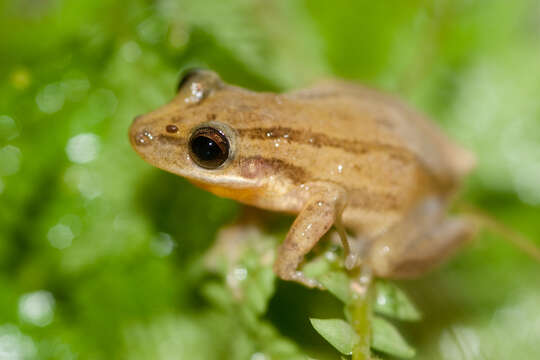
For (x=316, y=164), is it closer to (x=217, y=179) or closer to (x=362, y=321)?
(x=217, y=179)

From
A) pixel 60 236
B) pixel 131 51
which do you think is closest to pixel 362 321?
pixel 60 236

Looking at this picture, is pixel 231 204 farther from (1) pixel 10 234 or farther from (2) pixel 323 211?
(1) pixel 10 234

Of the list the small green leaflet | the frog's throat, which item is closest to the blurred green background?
the small green leaflet

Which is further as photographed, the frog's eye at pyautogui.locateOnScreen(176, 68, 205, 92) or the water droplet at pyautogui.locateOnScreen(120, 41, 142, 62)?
the water droplet at pyautogui.locateOnScreen(120, 41, 142, 62)

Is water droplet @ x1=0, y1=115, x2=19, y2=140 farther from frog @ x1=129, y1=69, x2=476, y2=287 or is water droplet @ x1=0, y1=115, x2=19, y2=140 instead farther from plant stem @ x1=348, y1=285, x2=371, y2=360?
plant stem @ x1=348, y1=285, x2=371, y2=360

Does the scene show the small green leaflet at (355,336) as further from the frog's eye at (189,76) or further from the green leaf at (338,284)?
the frog's eye at (189,76)

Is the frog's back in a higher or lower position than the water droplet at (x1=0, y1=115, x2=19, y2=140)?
higher

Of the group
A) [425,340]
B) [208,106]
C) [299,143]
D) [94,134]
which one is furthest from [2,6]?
[425,340]
